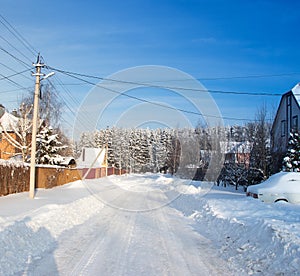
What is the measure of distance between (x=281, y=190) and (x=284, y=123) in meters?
19.8

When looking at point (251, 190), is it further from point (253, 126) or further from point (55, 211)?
point (253, 126)

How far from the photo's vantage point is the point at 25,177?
21.5 metres

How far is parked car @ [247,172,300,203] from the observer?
15109 mm

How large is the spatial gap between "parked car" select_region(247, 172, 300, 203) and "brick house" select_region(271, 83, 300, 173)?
11215mm

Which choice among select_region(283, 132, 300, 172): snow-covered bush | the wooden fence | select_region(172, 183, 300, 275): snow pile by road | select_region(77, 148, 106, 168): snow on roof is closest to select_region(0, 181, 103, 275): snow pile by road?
select_region(172, 183, 300, 275): snow pile by road

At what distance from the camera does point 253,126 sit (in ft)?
94.8

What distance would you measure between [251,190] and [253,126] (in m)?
13.4

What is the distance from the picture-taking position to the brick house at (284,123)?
27094 mm

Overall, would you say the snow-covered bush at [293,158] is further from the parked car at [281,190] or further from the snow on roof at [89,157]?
Answer: the snow on roof at [89,157]

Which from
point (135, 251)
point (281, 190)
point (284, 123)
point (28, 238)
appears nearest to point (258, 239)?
point (135, 251)

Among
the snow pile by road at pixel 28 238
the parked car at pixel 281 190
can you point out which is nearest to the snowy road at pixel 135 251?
the snow pile by road at pixel 28 238

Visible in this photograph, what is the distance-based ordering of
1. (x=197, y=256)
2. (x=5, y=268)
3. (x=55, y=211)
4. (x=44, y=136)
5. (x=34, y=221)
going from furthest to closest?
1. (x=44, y=136)
2. (x=55, y=211)
3. (x=34, y=221)
4. (x=197, y=256)
5. (x=5, y=268)

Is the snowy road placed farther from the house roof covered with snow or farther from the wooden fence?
the house roof covered with snow

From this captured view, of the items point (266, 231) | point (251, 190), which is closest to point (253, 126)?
point (251, 190)
